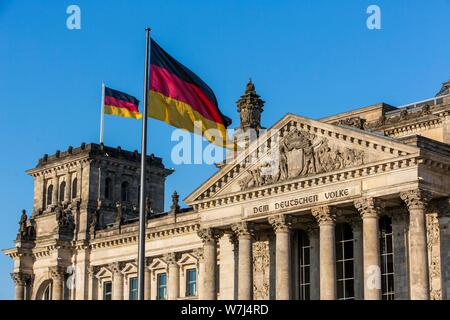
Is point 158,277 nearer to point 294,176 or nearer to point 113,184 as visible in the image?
point 113,184

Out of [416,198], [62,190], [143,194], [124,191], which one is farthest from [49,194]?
[143,194]

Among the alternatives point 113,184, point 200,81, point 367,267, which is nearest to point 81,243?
point 113,184

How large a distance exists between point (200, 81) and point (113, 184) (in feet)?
147

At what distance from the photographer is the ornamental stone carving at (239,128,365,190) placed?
56.5 metres

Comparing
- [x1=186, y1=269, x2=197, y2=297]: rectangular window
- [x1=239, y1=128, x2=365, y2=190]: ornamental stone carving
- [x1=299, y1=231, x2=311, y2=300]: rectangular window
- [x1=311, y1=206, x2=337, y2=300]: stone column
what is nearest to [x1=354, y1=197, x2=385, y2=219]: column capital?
[x1=239, y1=128, x2=365, y2=190]: ornamental stone carving

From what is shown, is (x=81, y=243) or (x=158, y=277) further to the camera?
(x=81, y=243)

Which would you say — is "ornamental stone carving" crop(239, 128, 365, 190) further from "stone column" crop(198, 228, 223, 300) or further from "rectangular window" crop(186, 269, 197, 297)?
"rectangular window" crop(186, 269, 197, 297)

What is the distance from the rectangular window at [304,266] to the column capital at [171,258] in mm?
14236

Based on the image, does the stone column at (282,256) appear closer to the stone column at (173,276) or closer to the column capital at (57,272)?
the stone column at (173,276)

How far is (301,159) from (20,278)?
3475 centimetres

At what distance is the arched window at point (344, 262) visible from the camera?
58.9 meters

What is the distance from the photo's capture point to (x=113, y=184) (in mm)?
86125

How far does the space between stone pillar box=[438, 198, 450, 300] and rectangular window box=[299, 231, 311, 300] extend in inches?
394

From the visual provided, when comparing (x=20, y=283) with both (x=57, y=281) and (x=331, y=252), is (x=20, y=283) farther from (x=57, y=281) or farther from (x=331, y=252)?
(x=331, y=252)
